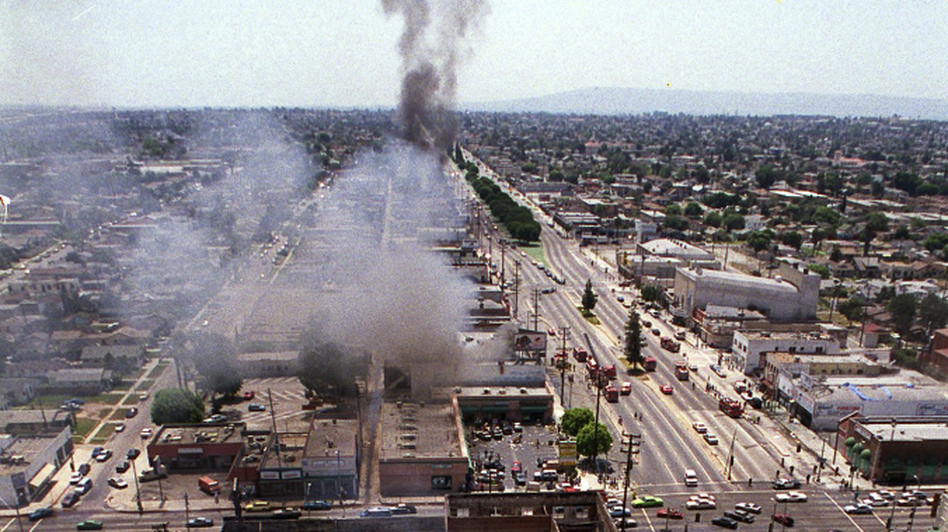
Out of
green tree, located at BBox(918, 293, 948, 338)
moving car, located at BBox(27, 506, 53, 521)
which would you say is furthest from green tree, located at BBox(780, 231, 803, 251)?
moving car, located at BBox(27, 506, 53, 521)

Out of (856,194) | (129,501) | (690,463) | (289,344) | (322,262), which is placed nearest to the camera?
(129,501)

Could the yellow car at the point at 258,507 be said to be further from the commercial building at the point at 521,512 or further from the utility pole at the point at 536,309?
the utility pole at the point at 536,309

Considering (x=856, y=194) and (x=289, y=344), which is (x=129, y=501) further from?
(x=856, y=194)

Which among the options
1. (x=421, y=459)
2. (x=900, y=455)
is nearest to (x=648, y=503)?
(x=421, y=459)

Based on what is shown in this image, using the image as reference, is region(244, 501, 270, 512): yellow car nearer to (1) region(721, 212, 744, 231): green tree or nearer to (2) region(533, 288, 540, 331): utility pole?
(2) region(533, 288, 540, 331): utility pole

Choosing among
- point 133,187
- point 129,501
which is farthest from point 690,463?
point 133,187

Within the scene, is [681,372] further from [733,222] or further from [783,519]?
[733,222]
